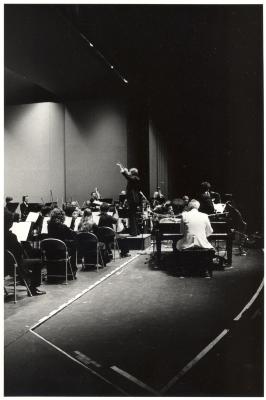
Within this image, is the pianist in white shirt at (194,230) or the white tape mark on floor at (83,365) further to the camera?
the pianist in white shirt at (194,230)

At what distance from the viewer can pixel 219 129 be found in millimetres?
17750

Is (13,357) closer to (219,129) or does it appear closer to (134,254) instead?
(134,254)

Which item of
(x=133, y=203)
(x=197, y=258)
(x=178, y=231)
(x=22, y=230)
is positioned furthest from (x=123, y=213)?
(x=22, y=230)

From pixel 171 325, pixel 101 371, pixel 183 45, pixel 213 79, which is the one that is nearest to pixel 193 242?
pixel 171 325

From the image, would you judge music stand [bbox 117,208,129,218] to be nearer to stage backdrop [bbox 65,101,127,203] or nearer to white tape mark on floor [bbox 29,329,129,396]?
stage backdrop [bbox 65,101,127,203]

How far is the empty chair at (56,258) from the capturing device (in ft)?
22.8

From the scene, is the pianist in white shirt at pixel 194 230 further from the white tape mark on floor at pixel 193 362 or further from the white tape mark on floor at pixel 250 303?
the white tape mark on floor at pixel 193 362

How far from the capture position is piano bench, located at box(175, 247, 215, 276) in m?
7.59

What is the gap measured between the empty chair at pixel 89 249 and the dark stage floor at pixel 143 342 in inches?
41.4

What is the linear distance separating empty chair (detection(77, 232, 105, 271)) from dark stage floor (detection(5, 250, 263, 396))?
1.05 metres

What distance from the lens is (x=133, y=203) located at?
10641mm

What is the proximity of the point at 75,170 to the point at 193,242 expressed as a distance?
35.6 ft

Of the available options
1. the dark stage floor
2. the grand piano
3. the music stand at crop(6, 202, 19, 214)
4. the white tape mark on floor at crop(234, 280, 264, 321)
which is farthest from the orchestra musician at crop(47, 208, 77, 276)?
the music stand at crop(6, 202, 19, 214)

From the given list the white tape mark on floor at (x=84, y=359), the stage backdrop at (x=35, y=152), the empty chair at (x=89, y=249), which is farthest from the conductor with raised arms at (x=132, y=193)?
the stage backdrop at (x=35, y=152)
